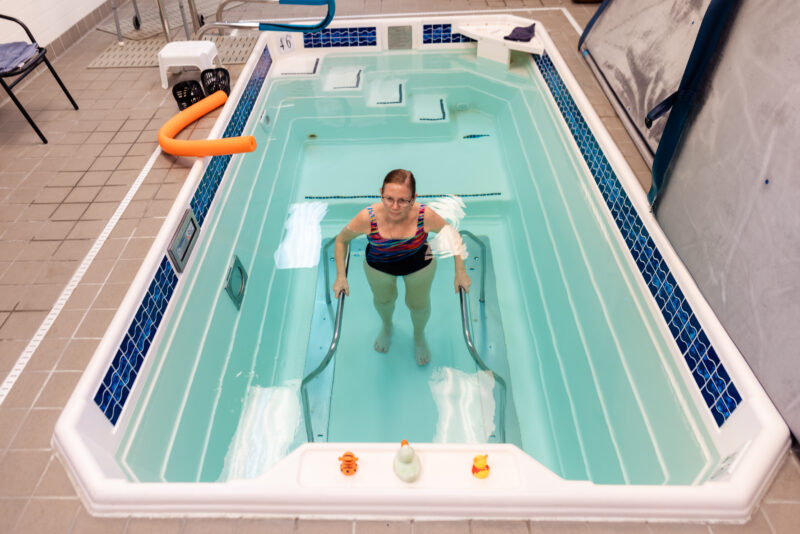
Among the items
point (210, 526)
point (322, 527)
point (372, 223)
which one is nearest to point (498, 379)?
point (372, 223)

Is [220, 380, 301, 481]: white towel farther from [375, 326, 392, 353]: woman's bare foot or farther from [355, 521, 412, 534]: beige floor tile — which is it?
[355, 521, 412, 534]: beige floor tile

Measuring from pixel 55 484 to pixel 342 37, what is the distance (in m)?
4.44

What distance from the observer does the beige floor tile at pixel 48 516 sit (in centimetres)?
148

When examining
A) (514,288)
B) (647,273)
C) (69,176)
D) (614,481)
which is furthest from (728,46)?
(69,176)

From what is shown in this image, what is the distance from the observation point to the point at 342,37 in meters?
4.91

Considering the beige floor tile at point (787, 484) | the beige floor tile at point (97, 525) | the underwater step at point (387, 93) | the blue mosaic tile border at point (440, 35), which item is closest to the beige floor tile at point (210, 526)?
the beige floor tile at point (97, 525)

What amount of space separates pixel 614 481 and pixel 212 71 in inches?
136

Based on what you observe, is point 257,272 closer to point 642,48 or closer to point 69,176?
point 69,176

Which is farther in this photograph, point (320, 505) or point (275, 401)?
point (275, 401)

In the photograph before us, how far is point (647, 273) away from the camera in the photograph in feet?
7.68

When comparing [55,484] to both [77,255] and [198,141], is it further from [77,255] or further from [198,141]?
[198,141]

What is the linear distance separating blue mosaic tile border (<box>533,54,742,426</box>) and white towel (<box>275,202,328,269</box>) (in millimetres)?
1807

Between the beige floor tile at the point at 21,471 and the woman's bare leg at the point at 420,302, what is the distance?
61.7 inches

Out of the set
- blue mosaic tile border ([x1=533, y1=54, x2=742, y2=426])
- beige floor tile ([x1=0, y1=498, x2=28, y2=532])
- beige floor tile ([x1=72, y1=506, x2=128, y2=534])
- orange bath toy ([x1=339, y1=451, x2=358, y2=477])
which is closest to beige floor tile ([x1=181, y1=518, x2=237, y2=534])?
beige floor tile ([x1=72, y1=506, x2=128, y2=534])
